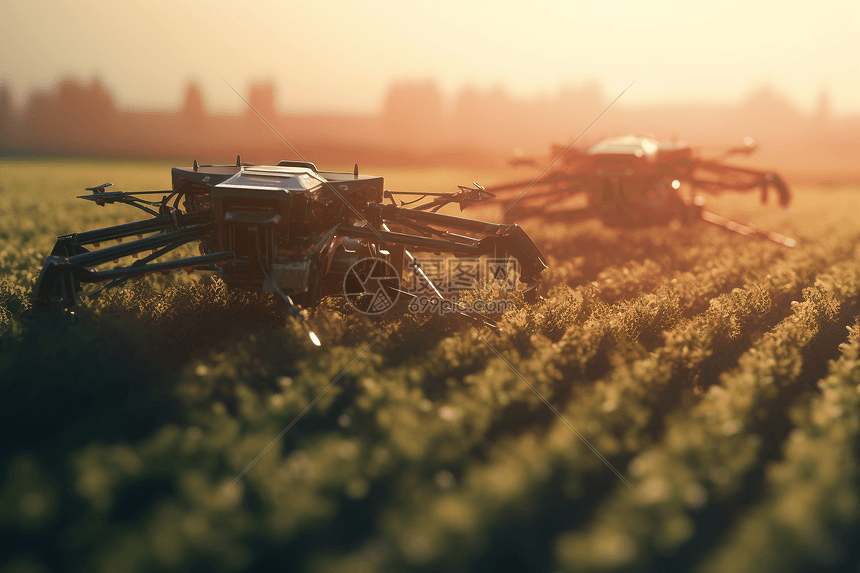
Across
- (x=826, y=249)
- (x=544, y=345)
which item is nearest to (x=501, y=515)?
(x=544, y=345)

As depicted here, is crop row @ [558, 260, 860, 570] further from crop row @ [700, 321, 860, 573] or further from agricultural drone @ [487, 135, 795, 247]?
agricultural drone @ [487, 135, 795, 247]

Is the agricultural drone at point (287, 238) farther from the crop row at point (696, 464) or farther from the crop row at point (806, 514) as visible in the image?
the crop row at point (806, 514)

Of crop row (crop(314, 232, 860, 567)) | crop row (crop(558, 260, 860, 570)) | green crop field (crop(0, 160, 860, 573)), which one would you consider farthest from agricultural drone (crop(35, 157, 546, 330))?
crop row (crop(558, 260, 860, 570))

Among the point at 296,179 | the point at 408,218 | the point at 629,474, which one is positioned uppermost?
the point at 296,179

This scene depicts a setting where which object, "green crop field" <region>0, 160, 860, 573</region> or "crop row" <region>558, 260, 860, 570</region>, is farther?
"green crop field" <region>0, 160, 860, 573</region>

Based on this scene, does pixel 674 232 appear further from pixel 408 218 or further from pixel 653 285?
pixel 408 218

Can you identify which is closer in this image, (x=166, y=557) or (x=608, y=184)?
(x=166, y=557)
